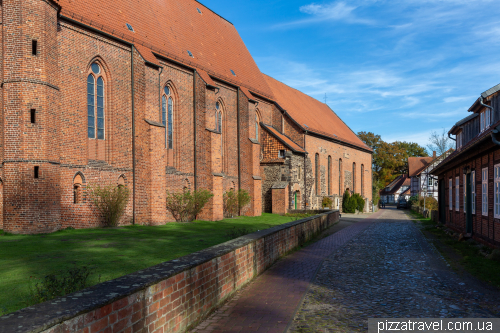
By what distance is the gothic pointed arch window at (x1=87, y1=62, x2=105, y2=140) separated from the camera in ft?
57.7

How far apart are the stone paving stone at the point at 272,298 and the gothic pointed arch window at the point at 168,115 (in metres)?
12.8

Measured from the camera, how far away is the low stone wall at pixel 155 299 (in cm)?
312

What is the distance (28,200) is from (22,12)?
6.65 metres

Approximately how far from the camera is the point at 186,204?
21.5 metres

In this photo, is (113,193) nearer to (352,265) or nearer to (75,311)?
(352,265)

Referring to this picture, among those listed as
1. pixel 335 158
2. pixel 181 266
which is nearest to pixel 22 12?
pixel 181 266

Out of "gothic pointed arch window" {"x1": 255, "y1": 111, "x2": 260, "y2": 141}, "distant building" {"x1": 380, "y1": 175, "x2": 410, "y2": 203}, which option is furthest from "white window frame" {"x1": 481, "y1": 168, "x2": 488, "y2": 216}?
"distant building" {"x1": 380, "y1": 175, "x2": 410, "y2": 203}

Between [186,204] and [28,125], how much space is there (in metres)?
8.98

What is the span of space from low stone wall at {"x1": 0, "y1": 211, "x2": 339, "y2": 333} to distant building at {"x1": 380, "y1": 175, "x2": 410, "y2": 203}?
268 ft

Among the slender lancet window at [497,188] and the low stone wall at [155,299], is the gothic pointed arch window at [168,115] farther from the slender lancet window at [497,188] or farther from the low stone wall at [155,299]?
the slender lancet window at [497,188]

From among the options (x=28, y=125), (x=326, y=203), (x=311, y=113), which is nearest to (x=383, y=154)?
(x=311, y=113)

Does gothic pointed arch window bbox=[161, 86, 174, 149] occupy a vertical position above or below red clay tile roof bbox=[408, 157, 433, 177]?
above

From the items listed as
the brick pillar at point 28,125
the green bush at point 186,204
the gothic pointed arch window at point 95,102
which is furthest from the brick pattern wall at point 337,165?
the brick pillar at point 28,125

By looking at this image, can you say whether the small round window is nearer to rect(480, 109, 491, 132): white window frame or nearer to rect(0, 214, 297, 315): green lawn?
rect(0, 214, 297, 315): green lawn
